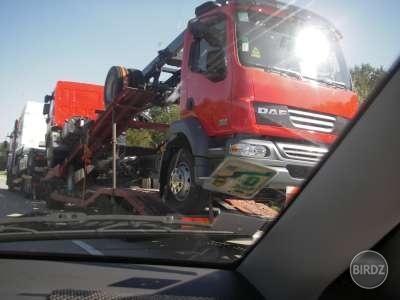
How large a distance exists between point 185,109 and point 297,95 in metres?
1.14

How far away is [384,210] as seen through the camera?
6.86 feet

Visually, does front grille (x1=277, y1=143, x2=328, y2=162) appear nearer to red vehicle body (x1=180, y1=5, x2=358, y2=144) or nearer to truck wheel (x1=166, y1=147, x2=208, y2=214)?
red vehicle body (x1=180, y1=5, x2=358, y2=144)

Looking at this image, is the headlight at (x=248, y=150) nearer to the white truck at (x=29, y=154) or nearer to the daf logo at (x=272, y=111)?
the daf logo at (x=272, y=111)

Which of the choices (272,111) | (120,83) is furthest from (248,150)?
(120,83)

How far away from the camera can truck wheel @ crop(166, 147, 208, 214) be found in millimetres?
3854

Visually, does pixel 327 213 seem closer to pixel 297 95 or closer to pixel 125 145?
pixel 297 95

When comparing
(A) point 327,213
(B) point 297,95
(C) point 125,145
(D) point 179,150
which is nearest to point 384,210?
(A) point 327,213

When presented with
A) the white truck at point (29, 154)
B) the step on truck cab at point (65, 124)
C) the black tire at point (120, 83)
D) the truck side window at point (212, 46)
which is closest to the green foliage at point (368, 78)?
the truck side window at point (212, 46)

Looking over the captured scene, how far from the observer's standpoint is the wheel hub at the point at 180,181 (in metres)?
4.21

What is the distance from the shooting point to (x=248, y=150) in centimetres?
369

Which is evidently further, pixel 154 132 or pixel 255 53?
pixel 154 132

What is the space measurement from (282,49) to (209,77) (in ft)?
2.49

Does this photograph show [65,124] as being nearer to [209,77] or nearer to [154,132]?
[154,132]

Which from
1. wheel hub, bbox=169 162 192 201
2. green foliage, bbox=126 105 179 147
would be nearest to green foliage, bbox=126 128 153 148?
green foliage, bbox=126 105 179 147
